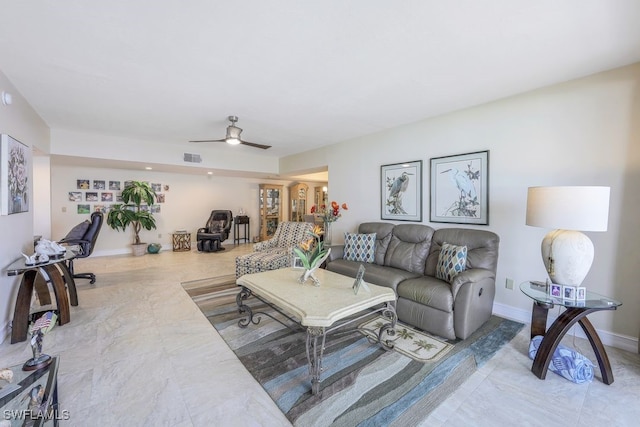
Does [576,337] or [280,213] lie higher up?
[280,213]

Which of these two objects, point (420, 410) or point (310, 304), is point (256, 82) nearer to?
point (310, 304)

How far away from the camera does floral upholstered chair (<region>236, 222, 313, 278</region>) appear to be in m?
3.82

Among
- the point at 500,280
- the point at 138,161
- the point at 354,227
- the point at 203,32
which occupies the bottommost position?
the point at 500,280

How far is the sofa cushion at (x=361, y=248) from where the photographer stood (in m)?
3.64

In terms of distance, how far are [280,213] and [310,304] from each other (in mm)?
6972

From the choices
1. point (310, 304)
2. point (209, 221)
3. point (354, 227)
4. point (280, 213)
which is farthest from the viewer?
point (280, 213)

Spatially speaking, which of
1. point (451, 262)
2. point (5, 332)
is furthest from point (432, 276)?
point (5, 332)

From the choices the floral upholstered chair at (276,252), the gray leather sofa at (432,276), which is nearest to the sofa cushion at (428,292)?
the gray leather sofa at (432,276)

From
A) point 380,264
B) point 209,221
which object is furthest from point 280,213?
point 380,264

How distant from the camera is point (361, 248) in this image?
3684mm

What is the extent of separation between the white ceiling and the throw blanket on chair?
229cm

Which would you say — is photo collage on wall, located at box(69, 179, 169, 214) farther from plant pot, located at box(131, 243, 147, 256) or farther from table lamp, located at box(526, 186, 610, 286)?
table lamp, located at box(526, 186, 610, 286)

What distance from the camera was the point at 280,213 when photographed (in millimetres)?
8828

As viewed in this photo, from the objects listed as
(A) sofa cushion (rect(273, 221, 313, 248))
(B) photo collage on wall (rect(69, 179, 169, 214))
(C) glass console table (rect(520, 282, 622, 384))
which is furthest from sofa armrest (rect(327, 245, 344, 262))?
(B) photo collage on wall (rect(69, 179, 169, 214))
